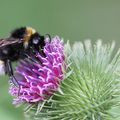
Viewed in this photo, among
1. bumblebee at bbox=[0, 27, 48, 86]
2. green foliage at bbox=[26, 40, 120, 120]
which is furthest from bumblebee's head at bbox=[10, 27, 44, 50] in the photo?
green foliage at bbox=[26, 40, 120, 120]

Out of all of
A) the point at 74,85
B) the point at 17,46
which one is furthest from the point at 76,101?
the point at 17,46

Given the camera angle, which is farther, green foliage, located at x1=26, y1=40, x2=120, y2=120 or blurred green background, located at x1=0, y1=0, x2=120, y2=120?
blurred green background, located at x1=0, y1=0, x2=120, y2=120

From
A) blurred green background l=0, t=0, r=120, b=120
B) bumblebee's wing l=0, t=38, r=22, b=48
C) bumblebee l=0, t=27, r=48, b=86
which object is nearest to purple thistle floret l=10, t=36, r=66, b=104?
bumblebee l=0, t=27, r=48, b=86

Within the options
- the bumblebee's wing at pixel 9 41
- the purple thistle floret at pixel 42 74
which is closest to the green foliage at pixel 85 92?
the purple thistle floret at pixel 42 74

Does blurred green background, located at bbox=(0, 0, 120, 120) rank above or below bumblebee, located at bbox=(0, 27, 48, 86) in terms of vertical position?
above

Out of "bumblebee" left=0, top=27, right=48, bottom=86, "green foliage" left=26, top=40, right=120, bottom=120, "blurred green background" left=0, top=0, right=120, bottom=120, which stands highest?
"blurred green background" left=0, top=0, right=120, bottom=120

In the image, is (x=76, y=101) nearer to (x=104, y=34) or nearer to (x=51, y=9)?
(x=104, y=34)

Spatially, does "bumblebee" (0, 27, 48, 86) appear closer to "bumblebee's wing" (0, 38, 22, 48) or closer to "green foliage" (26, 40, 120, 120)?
"bumblebee's wing" (0, 38, 22, 48)
